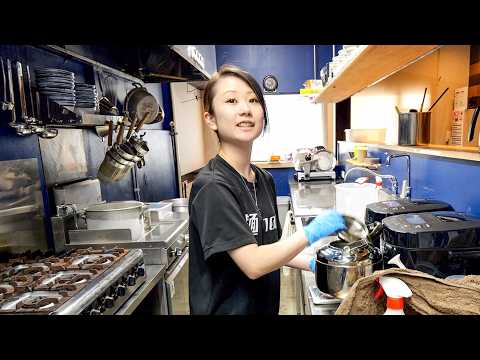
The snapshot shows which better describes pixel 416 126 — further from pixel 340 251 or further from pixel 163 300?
pixel 163 300

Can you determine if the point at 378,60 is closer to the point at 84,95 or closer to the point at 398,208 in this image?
the point at 398,208

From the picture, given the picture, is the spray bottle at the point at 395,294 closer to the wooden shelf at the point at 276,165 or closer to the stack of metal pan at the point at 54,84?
the stack of metal pan at the point at 54,84

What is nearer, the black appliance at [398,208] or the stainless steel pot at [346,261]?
the stainless steel pot at [346,261]

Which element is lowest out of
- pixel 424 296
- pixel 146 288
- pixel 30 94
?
pixel 146 288

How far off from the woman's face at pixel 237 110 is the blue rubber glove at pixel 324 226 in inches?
12.5

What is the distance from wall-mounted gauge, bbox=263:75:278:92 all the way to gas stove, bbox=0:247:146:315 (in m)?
3.75

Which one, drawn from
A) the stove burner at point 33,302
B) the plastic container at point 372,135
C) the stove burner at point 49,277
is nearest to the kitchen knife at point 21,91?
the stove burner at point 49,277

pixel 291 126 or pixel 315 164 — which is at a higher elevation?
pixel 291 126

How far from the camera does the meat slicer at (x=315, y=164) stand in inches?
141

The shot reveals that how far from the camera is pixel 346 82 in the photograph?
2.42m

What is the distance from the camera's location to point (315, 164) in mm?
3654

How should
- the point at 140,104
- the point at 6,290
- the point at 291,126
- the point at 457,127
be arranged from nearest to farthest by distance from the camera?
the point at 6,290 < the point at 457,127 < the point at 140,104 < the point at 291,126

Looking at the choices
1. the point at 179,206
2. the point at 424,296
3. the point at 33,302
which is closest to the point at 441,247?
the point at 424,296

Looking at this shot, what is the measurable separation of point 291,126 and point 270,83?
29.6 inches
